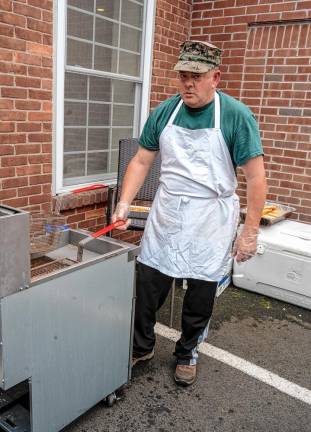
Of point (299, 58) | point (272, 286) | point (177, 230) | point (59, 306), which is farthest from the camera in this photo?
point (299, 58)

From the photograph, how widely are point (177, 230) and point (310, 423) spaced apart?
1.34 meters

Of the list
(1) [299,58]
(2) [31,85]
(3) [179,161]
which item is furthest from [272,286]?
(2) [31,85]

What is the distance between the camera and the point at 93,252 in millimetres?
2213

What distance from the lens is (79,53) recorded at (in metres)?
3.52

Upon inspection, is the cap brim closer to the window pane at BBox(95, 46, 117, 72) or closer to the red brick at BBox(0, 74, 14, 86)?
the red brick at BBox(0, 74, 14, 86)

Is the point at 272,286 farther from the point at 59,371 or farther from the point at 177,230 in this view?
the point at 59,371

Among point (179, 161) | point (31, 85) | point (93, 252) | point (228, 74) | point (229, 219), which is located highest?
point (228, 74)

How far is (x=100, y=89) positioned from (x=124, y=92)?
1.21 ft

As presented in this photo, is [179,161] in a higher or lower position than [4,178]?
higher

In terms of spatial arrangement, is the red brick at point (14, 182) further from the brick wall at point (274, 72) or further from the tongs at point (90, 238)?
the brick wall at point (274, 72)

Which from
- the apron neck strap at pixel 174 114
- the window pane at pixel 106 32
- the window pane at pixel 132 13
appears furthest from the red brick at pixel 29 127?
the window pane at pixel 132 13

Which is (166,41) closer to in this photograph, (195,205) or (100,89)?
(100,89)

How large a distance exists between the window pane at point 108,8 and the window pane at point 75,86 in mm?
615

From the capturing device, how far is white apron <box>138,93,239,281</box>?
2.29m
